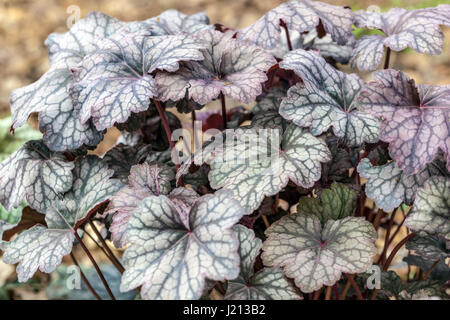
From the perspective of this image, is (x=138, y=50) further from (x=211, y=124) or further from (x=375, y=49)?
(x=375, y=49)

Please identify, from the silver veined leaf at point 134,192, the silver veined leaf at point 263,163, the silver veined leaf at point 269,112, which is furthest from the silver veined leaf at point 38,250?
the silver veined leaf at point 269,112

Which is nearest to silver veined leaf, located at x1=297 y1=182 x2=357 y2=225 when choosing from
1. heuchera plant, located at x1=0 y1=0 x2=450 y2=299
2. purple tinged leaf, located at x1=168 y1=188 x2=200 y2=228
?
heuchera plant, located at x1=0 y1=0 x2=450 y2=299

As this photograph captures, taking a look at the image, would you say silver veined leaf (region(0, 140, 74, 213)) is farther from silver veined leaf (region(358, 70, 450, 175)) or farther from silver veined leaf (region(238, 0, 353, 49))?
silver veined leaf (region(358, 70, 450, 175))

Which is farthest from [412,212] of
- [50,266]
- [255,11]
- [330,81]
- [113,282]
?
[255,11]

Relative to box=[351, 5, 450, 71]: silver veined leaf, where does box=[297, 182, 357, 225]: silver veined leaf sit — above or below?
below

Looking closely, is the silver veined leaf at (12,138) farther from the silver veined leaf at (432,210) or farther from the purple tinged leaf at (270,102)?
the silver veined leaf at (432,210)
